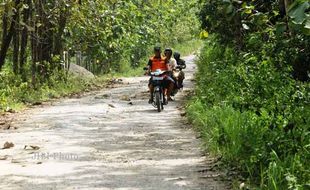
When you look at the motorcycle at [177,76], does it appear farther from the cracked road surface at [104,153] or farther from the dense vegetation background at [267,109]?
the dense vegetation background at [267,109]

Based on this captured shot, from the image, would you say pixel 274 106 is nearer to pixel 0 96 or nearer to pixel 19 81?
pixel 0 96

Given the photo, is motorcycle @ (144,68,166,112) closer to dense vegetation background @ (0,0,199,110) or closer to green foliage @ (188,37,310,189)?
green foliage @ (188,37,310,189)

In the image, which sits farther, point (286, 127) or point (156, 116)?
point (156, 116)

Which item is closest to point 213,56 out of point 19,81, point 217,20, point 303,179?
point 217,20

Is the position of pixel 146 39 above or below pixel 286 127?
above

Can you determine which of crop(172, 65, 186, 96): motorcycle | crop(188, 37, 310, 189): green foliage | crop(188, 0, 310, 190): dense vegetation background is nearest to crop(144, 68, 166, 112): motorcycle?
crop(172, 65, 186, 96): motorcycle

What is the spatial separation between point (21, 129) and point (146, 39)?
22.9m

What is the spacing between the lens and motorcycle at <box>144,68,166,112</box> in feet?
39.2

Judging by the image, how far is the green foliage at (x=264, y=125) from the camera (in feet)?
16.0

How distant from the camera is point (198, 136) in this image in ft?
27.6

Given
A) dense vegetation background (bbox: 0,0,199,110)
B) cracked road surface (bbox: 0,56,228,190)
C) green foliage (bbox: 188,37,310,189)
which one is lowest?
cracked road surface (bbox: 0,56,228,190)

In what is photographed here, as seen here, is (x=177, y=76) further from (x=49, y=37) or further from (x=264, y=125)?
(x=264, y=125)

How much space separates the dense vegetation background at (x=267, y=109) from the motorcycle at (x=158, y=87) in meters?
1.55

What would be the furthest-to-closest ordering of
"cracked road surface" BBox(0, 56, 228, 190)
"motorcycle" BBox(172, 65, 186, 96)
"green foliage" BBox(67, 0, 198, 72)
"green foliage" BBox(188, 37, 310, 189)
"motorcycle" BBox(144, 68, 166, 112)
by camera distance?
1. "green foliage" BBox(67, 0, 198, 72)
2. "motorcycle" BBox(172, 65, 186, 96)
3. "motorcycle" BBox(144, 68, 166, 112)
4. "cracked road surface" BBox(0, 56, 228, 190)
5. "green foliage" BBox(188, 37, 310, 189)
